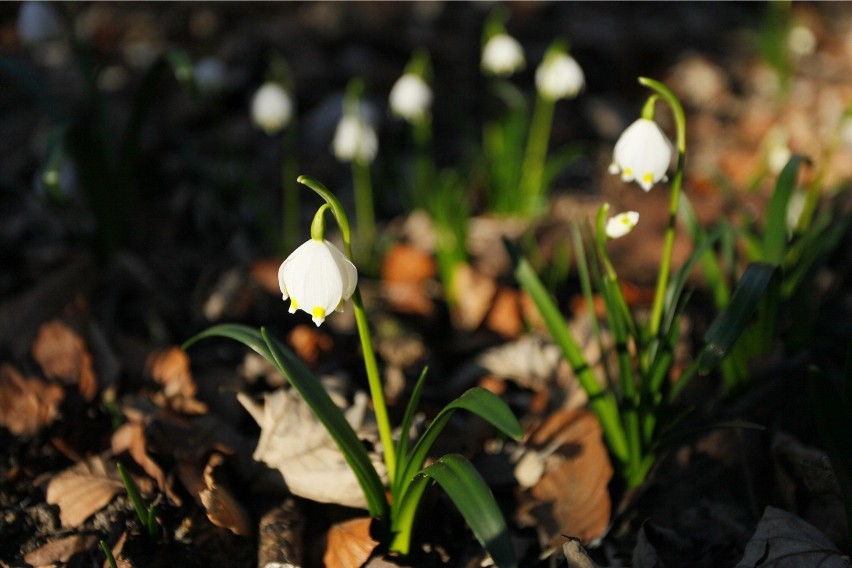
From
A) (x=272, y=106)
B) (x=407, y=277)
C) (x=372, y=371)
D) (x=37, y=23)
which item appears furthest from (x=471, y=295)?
(x=37, y=23)

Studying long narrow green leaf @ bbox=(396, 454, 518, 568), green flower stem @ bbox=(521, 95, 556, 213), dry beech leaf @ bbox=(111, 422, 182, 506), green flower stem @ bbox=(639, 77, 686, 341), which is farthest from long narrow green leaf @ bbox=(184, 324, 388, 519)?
green flower stem @ bbox=(521, 95, 556, 213)

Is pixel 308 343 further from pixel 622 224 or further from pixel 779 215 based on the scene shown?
pixel 779 215

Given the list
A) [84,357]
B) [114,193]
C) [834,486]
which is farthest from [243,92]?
[834,486]

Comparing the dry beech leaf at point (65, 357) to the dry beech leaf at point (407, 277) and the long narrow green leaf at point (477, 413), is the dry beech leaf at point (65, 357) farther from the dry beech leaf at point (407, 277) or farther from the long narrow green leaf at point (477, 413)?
the dry beech leaf at point (407, 277)

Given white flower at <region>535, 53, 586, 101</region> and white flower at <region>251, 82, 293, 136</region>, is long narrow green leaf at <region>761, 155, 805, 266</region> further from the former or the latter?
white flower at <region>251, 82, 293, 136</region>

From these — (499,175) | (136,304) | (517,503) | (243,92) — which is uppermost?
(243,92)

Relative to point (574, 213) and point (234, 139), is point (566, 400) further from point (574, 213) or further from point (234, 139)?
point (234, 139)

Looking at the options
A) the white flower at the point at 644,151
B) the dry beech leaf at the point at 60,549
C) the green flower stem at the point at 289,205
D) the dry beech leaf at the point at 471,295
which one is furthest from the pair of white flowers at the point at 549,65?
the dry beech leaf at the point at 60,549
